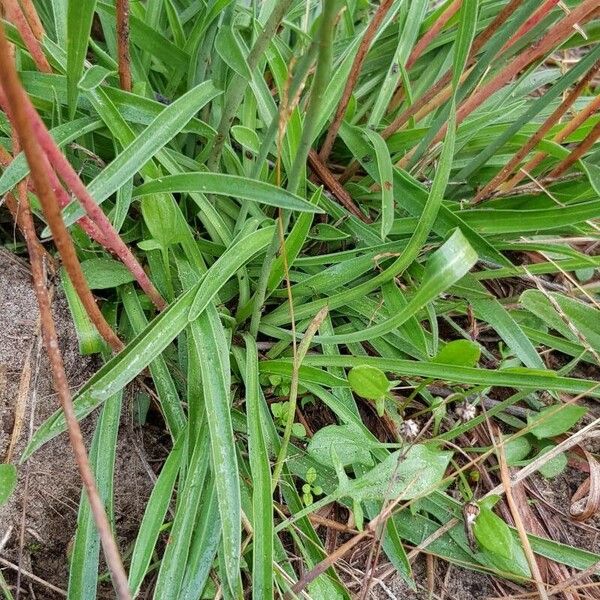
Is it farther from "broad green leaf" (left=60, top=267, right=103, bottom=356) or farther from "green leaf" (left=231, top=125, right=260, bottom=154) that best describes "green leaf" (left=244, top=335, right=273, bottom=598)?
"green leaf" (left=231, top=125, right=260, bottom=154)

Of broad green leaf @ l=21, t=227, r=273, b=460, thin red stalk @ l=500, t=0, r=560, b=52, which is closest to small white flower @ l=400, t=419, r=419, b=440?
broad green leaf @ l=21, t=227, r=273, b=460

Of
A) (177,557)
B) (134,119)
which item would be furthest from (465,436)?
(134,119)

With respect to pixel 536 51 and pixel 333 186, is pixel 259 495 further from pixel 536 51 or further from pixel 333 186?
pixel 536 51

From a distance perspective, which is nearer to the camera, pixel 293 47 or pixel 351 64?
pixel 351 64

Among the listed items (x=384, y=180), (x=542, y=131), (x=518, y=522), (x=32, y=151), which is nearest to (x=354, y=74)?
(x=384, y=180)

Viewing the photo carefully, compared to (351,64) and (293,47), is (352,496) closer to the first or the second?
(351,64)

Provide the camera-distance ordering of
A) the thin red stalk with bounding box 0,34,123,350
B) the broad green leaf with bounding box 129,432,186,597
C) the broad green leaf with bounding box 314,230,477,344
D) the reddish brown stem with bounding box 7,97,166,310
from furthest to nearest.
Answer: the broad green leaf with bounding box 129,432,186,597
the broad green leaf with bounding box 314,230,477,344
the reddish brown stem with bounding box 7,97,166,310
the thin red stalk with bounding box 0,34,123,350
